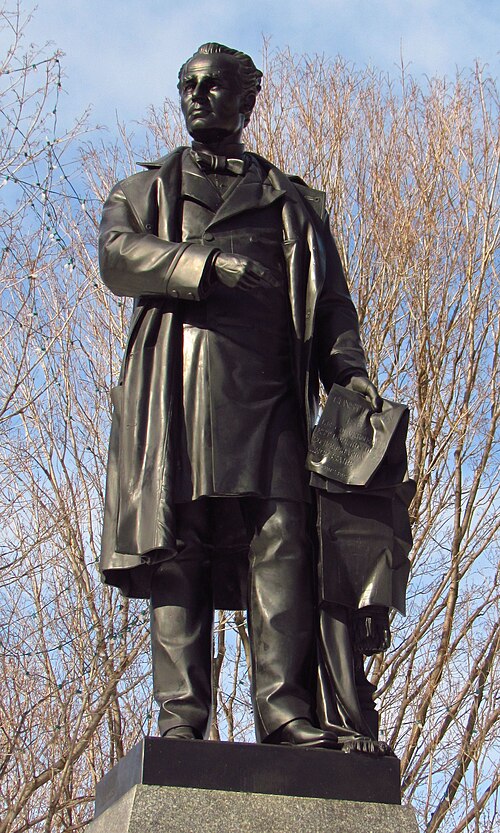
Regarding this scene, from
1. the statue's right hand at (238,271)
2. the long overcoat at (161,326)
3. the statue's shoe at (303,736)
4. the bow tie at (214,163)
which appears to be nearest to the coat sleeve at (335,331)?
the long overcoat at (161,326)

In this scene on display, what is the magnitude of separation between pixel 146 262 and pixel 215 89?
66 cm

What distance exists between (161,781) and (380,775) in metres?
0.58

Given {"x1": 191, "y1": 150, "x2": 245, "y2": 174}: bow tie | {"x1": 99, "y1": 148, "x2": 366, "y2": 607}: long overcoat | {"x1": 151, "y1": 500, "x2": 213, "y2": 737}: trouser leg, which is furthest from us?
{"x1": 191, "y1": 150, "x2": 245, "y2": 174}: bow tie

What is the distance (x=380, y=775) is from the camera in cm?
335

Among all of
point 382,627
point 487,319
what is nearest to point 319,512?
point 382,627

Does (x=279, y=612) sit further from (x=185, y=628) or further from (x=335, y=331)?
(x=335, y=331)

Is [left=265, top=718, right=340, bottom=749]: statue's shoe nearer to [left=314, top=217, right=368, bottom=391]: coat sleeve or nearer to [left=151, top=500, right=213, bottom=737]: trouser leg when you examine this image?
[left=151, top=500, right=213, bottom=737]: trouser leg

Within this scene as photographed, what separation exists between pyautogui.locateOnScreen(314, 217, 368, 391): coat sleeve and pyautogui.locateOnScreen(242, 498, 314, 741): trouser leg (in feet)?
1.70

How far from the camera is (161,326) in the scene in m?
3.80

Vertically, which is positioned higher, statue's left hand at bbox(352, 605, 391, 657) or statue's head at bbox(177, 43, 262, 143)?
statue's head at bbox(177, 43, 262, 143)

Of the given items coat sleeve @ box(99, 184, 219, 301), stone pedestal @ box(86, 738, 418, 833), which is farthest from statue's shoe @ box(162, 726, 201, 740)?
coat sleeve @ box(99, 184, 219, 301)

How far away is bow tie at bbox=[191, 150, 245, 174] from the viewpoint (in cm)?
409

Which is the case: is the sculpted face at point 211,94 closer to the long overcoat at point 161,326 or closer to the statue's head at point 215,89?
the statue's head at point 215,89

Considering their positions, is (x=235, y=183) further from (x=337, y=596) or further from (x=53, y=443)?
(x=53, y=443)
